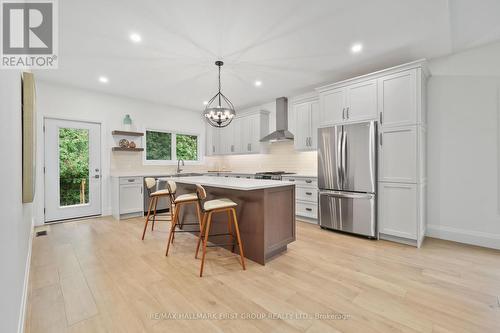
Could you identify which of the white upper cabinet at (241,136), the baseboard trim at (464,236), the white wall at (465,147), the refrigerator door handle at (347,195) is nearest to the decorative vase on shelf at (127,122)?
the white upper cabinet at (241,136)

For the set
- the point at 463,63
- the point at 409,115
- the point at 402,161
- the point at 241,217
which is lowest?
the point at 241,217

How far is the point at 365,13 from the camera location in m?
2.46

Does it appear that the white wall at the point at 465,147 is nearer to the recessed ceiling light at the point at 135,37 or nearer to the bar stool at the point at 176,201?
the bar stool at the point at 176,201

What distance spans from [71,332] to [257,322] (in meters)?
1.34

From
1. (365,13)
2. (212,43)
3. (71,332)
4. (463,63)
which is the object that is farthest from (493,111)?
(71,332)

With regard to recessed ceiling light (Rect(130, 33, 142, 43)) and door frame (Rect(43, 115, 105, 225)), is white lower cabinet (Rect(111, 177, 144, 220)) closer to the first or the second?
door frame (Rect(43, 115, 105, 225))

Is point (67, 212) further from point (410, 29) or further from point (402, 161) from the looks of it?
point (410, 29)

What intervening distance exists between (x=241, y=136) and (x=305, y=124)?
2004mm

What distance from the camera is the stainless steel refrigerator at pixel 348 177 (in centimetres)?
354

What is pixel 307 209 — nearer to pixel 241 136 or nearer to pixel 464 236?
pixel 464 236

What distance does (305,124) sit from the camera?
4.89m

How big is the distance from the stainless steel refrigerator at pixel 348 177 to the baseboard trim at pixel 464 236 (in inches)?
38.5

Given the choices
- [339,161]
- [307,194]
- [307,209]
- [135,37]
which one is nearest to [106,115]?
[135,37]

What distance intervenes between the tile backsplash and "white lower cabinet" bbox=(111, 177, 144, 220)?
601mm
